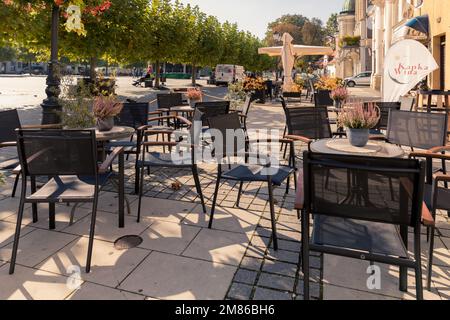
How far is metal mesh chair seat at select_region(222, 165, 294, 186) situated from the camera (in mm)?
3549

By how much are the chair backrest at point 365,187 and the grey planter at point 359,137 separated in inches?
62.1

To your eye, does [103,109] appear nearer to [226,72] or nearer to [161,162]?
[161,162]

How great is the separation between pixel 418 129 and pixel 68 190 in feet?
13.3

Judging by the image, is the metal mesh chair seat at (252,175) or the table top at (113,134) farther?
the table top at (113,134)

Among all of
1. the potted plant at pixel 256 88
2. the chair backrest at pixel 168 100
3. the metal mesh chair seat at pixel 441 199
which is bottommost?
the metal mesh chair seat at pixel 441 199

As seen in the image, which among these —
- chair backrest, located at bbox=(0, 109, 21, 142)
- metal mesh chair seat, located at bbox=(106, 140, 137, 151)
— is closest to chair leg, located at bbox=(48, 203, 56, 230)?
chair backrest, located at bbox=(0, 109, 21, 142)

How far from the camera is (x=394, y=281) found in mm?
2771

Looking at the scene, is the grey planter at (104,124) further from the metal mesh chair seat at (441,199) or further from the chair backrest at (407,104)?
the chair backrest at (407,104)

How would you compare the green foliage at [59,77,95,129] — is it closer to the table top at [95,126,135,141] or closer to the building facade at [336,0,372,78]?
the table top at [95,126,135,141]

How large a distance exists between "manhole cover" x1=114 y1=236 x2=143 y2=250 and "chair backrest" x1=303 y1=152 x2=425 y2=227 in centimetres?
184

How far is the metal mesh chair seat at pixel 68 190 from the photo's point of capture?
2979 mm

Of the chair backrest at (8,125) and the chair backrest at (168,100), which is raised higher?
the chair backrest at (168,100)

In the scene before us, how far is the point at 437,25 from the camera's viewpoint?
10.8 metres

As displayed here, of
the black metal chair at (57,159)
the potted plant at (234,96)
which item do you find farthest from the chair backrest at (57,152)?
the potted plant at (234,96)
